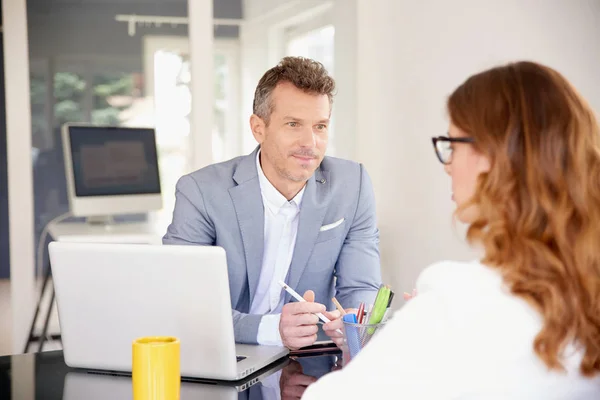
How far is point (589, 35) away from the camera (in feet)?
10.8

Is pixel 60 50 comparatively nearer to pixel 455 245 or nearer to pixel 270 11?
pixel 270 11

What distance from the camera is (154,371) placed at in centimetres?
134

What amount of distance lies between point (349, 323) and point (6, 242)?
3.17m

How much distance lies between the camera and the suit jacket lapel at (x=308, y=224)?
2383 millimetres

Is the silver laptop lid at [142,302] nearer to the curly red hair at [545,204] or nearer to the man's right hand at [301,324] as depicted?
the man's right hand at [301,324]

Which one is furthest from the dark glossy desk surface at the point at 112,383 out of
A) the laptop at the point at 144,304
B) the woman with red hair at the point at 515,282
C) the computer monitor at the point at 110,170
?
Result: the computer monitor at the point at 110,170

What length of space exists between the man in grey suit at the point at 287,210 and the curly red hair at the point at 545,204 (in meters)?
1.24

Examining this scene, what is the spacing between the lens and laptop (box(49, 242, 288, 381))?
153 cm

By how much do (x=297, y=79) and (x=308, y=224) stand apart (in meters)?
0.47

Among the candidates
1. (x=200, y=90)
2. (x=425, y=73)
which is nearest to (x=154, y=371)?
(x=425, y=73)

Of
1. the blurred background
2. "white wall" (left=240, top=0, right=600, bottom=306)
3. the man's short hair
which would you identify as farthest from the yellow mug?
the blurred background

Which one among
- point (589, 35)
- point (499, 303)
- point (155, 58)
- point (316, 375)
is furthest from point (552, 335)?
point (155, 58)

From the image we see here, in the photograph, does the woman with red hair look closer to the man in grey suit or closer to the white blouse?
the white blouse

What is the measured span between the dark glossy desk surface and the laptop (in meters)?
0.04
